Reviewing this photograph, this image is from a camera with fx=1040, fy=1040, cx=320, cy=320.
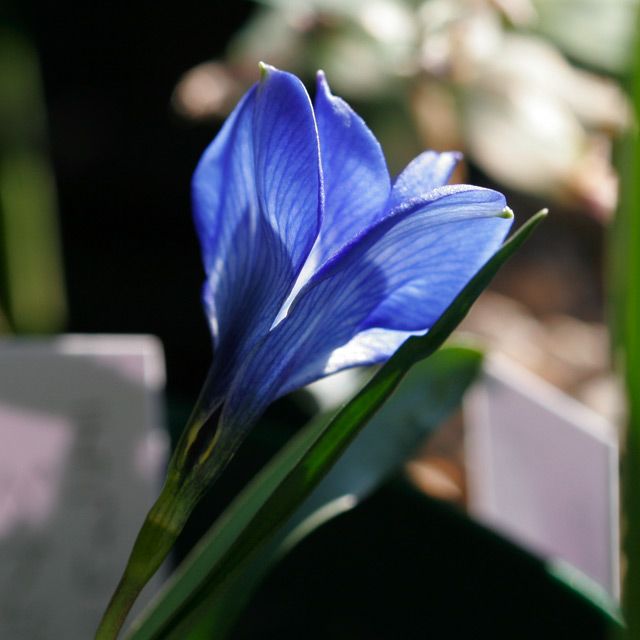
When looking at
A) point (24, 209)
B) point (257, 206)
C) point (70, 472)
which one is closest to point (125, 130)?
point (24, 209)

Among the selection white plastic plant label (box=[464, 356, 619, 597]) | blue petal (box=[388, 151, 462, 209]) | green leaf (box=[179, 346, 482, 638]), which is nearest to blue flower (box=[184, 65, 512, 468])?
blue petal (box=[388, 151, 462, 209])

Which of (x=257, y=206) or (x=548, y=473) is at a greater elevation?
(x=257, y=206)

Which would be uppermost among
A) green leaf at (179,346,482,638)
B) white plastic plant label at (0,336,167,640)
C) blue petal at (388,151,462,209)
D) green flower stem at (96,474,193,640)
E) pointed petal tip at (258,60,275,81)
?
pointed petal tip at (258,60,275,81)

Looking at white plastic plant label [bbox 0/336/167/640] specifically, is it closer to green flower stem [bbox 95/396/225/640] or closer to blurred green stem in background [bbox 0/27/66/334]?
green flower stem [bbox 95/396/225/640]

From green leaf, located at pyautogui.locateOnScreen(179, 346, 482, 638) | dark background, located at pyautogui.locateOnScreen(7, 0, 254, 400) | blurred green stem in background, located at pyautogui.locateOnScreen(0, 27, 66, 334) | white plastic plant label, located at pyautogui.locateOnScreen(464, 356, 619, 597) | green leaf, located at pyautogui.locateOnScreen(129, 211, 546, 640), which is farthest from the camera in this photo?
dark background, located at pyautogui.locateOnScreen(7, 0, 254, 400)

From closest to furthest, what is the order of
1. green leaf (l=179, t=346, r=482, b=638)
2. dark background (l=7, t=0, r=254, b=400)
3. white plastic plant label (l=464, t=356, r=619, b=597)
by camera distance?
green leaf (l=179, t=346, r=482, b=638)
white plastic plant label (l=464, t=356, r=619, b=597)
dark background (l=7, t=0, r=254, b=400)

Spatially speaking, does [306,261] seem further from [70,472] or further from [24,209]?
[24,209]
